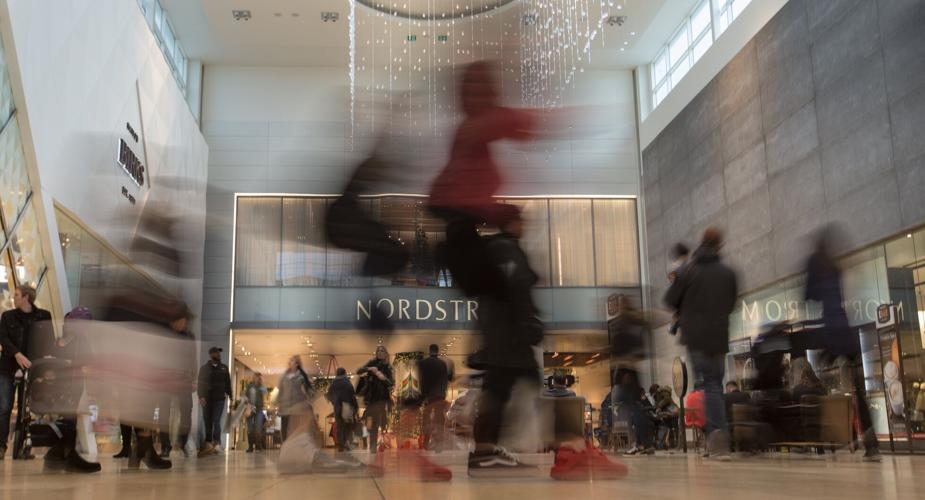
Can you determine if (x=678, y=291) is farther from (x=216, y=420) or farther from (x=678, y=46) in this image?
(x=678, y=46)

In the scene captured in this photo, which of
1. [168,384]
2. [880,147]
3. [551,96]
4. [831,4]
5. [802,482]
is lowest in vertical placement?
[802,482]

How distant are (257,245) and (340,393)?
13166mm

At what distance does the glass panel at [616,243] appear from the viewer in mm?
22719

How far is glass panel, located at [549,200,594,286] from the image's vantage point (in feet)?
75.7

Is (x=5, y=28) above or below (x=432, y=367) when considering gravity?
above

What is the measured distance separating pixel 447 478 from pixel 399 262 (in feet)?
2.78

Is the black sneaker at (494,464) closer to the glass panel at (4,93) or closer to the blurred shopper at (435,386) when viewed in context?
the blurred shopper at (435,386)

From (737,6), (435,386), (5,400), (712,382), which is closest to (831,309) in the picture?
(712,382)

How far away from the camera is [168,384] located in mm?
4617

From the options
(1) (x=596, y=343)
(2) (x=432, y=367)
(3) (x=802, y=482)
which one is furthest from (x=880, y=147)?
(1) (x=596, y=343)

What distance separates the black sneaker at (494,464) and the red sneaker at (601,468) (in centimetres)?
33

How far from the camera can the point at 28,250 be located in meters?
10.6

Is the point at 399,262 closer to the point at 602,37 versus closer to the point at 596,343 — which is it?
the point at 602,37

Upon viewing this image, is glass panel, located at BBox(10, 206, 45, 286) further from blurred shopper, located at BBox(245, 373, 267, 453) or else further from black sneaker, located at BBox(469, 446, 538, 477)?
black sneaker, located at BBox(469, 446, 538, 477)
